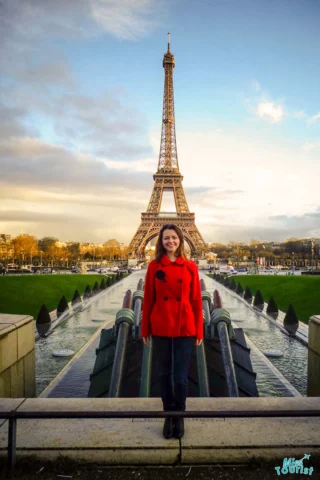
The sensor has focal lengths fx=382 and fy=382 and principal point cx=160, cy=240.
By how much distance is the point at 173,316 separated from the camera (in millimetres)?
3562

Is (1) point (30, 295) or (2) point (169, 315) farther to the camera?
(1) point (30, 295)

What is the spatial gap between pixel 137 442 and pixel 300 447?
132cm

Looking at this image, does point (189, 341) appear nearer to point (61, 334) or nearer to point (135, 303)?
point (135, 303)

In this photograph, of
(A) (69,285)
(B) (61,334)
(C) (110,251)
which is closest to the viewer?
(B) (61,334)

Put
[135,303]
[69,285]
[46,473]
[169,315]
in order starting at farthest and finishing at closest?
[69,285] → [135,303] → [169,315] → [46,473]

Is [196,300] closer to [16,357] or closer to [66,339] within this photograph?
[16,357]

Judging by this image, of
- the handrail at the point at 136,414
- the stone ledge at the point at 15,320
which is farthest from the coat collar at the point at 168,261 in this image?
the stone ledge at the point at 15,320

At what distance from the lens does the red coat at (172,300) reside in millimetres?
3555

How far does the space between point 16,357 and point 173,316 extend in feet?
8.69

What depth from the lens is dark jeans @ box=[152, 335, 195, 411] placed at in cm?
357

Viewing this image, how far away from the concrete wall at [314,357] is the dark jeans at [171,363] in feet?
7.78

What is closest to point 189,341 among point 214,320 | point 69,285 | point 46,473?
point 46,473

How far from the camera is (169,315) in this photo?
355 cm

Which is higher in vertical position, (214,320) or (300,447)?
(214,320)
